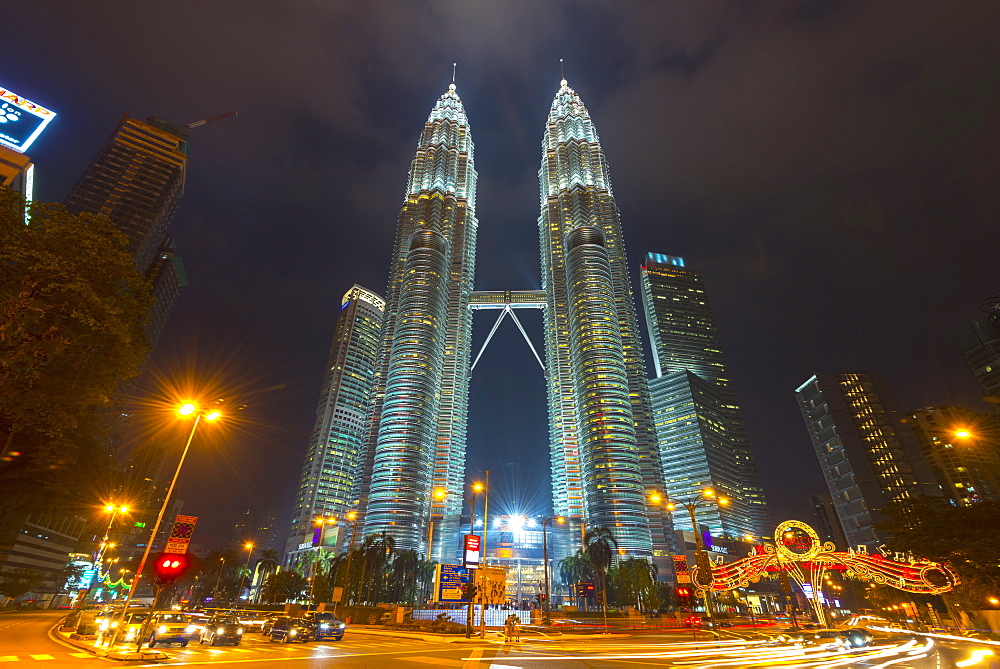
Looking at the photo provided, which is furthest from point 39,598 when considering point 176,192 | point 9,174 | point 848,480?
point 848,480

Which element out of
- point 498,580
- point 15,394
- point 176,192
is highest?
point 176,192

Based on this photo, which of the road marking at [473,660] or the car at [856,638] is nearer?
the road marking at [473,660]

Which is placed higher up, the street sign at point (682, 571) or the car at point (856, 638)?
the street sign at point (682, 571)

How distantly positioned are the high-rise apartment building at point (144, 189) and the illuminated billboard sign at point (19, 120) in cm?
11706

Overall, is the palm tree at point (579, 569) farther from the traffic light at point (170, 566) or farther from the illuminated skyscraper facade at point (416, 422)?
the traffic light at point (170, 566)

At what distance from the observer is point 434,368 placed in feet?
600

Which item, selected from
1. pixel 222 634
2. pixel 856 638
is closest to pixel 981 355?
pixel 856 638

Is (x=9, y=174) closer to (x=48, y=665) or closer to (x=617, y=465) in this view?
(x=48, y=665)

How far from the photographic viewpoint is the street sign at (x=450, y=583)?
30422mm

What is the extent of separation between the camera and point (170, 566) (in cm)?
1827

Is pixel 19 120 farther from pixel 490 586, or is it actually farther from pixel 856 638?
pixel 856 638

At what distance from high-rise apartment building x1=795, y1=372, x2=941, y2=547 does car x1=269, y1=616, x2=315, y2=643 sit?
190766mm

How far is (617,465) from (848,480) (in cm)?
9313

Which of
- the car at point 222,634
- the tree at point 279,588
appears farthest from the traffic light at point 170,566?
the tree at point 279,588
